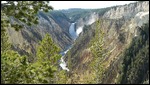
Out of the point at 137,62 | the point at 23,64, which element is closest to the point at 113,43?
the point at 137,62

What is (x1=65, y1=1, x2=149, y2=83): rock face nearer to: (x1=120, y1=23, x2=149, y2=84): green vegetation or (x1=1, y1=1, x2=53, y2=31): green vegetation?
(x1=120, y1=23, x2=149, y2=84): green vegetation

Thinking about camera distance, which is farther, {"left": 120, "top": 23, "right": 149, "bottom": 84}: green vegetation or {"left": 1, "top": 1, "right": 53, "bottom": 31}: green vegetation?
{"left": 120, "top": 23, "right": 149, "bottom": 84}: green vegetation

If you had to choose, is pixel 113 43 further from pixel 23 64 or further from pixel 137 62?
pixel 23 64

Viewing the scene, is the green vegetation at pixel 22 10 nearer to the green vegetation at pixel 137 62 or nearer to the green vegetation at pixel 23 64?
the green vegetation at pixel 23 64

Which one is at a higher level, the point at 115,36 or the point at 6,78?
the point at 6,78

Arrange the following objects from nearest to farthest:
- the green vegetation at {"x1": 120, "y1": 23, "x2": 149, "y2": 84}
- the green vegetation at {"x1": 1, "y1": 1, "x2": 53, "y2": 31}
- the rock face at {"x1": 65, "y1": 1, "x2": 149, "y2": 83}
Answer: the green vegetation at {"x1": 1, "y1": 1, "x2": 53, "y2": 31}
the green vegetation at {"x1": 120, "y1": 23, "x2": 149, "y2": 84}
the rock face at {"x1": 65, "y1": 1, "x2": 149, "y2": 83}

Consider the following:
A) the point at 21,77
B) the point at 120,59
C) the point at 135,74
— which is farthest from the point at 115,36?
the point at 21,77

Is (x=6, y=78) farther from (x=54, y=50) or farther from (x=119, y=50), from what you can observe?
(x=119, y=50)

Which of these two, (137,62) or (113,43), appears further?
(113,43)

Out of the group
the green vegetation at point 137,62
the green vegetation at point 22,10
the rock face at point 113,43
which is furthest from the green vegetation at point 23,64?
the rock face at point 113,43

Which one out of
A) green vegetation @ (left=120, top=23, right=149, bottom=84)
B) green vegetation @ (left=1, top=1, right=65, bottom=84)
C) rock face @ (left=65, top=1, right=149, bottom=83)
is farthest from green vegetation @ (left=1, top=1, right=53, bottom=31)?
rock face @ (left=65, top=1, right=149, bottom=83)

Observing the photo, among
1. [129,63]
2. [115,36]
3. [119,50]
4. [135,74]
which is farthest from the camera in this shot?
[115,36]
